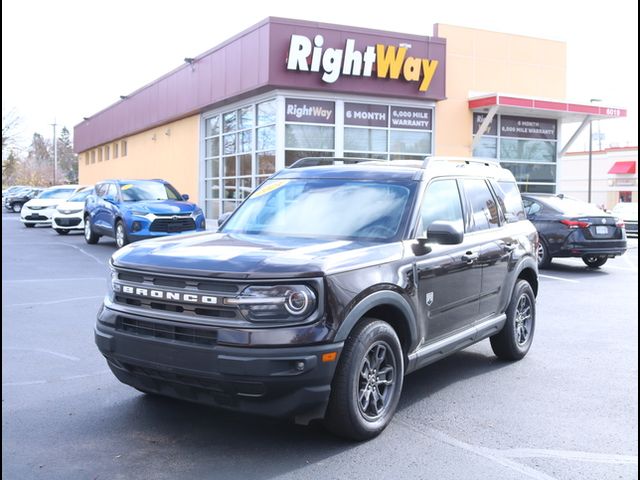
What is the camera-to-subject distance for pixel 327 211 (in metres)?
5.47

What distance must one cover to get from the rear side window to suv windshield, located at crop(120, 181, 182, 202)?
11462 mm

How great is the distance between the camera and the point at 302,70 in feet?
62.2

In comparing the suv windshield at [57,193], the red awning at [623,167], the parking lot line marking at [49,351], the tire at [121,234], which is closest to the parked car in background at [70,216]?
the tire at [121,234]

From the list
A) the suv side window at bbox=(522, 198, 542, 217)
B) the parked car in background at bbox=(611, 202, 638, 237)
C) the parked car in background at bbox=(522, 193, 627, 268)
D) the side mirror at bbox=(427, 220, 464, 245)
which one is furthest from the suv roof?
the parked car in background at bbox=(611, 202, 638, 237)

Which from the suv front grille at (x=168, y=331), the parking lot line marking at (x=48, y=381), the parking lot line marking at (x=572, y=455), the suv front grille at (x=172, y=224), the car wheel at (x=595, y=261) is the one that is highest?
the suv front grille at (x=172, y=224)

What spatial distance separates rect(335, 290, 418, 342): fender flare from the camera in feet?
14.1

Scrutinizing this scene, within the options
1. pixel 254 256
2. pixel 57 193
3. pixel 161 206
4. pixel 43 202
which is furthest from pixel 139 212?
pixel 57 193

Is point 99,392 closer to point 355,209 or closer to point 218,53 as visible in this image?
point 355,209

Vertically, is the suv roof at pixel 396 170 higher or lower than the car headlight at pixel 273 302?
higher

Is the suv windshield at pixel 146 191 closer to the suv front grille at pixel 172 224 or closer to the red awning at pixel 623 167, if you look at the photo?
the suv front grille at pixel 172 224

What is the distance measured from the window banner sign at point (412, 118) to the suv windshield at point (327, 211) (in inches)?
630

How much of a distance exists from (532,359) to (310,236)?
3.00 metres

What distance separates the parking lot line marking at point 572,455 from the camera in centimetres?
436

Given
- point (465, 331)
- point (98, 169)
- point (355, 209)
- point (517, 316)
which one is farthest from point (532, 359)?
point (98, 169)
